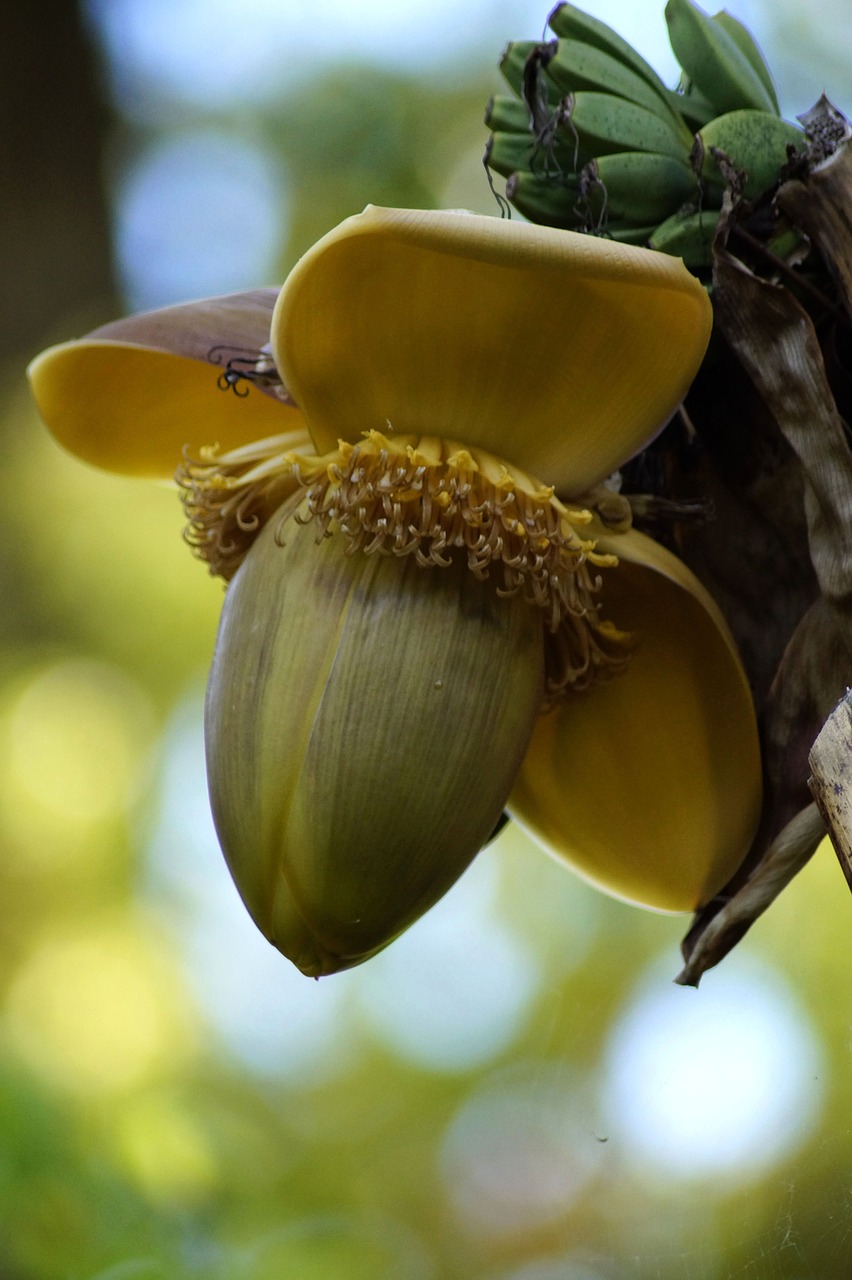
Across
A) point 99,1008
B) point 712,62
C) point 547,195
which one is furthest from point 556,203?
point 99,1008

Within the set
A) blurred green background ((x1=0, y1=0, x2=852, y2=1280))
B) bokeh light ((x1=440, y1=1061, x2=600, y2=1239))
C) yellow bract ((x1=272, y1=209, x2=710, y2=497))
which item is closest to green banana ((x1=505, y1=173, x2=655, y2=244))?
yellow bract ((x1=272, y1=209, x2=710, y2=497))

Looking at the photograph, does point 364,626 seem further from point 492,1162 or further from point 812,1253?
point 492,1162

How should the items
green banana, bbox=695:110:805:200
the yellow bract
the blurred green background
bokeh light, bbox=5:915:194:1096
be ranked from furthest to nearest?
bokeh light, bbox=5:915:194:1096
the blurred green background
green banana, bbox=695:110:805:200
the yellow bract

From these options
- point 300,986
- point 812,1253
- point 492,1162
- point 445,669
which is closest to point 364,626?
point 445,669

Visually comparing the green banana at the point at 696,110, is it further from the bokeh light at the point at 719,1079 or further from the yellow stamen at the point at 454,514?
the bokeh light at the point at 719,1079

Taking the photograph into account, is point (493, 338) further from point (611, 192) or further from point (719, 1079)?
point (719, 1079)

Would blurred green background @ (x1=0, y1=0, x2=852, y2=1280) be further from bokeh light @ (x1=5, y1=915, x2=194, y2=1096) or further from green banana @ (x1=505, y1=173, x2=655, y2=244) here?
green banana @ (x1=505, y1=173, x2=655, y2=244)

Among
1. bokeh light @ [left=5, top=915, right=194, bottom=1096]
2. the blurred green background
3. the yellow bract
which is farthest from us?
bokeh light @ [left=5, top=915, right=194, bottom=1096]
